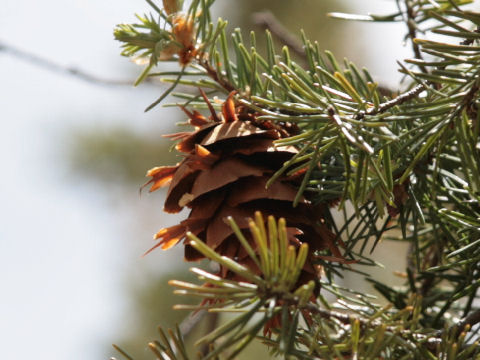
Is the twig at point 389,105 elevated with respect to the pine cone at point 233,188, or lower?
elevated

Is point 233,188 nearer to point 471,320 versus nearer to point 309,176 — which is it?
point 309,176

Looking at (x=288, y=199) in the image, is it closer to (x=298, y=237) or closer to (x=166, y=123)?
(x=298, y=237)

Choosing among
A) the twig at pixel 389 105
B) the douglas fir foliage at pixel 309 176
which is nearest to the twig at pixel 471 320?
the douglas fir foliage at pixel 309 176

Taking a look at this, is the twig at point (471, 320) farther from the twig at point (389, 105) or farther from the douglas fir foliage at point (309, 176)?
the twig at point (389, 105)

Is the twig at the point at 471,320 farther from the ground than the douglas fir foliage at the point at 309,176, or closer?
closer

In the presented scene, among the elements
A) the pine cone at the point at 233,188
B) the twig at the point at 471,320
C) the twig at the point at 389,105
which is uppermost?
the twig at the point at 389,105

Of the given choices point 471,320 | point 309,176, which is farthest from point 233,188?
point 471,320

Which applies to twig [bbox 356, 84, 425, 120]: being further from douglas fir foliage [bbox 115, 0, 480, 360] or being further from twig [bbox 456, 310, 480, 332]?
twig [bbox 456, 310, 480, 332]

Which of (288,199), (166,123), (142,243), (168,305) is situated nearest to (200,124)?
(288,199)

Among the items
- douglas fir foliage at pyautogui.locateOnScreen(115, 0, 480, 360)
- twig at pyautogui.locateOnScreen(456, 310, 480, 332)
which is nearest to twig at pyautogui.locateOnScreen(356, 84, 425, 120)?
douglas fir foliage at pyautogui.locateOnScreen(115, 0, 480, 360)
